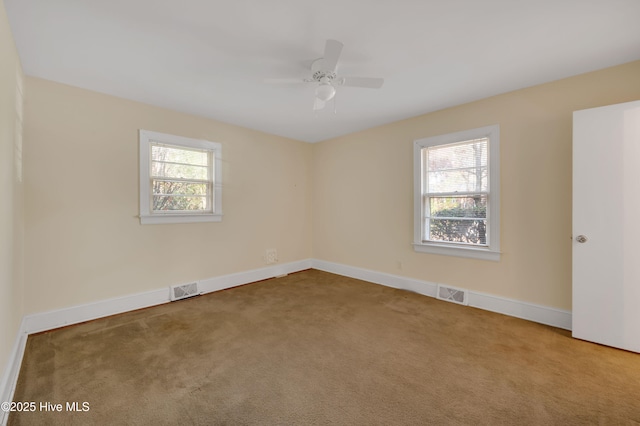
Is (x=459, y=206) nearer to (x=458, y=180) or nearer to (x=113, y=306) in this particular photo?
(x=458, y=180)

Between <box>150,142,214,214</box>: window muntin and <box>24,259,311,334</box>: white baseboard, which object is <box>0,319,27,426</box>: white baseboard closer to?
<box>24,259,311,334</box>: white baseboard

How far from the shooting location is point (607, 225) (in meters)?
2.35

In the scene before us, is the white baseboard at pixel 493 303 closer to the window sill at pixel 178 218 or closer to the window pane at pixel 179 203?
the window sill at pixel 178 218

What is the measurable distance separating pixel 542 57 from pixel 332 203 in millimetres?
3395

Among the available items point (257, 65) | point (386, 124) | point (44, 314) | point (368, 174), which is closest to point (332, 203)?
point (368, 174)

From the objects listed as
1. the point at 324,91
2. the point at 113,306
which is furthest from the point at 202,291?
the point at 324,91

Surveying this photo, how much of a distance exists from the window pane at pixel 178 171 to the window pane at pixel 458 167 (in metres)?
3.20

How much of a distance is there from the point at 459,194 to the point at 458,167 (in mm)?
355

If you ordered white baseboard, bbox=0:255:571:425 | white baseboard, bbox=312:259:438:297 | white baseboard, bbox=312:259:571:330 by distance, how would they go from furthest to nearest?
1. white baseboard, bbox=312:259:438:297
2. white baseboard, bbox=312:259:571:330
3. white baseboard, bbox=0:255:571:425

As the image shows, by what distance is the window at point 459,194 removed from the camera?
124 inches

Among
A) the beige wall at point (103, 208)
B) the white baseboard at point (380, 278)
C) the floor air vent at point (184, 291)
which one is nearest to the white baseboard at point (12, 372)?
the beige wall at point (103, 208)

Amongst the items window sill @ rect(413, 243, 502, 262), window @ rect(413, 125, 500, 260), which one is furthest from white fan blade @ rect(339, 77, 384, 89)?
window sill @ rect(413, 243, 502, 262)

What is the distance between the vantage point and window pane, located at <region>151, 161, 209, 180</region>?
11.3ft

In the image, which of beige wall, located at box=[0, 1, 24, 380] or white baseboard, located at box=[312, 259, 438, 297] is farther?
white baseboard, located at box=[312, 259, 438, 297]
